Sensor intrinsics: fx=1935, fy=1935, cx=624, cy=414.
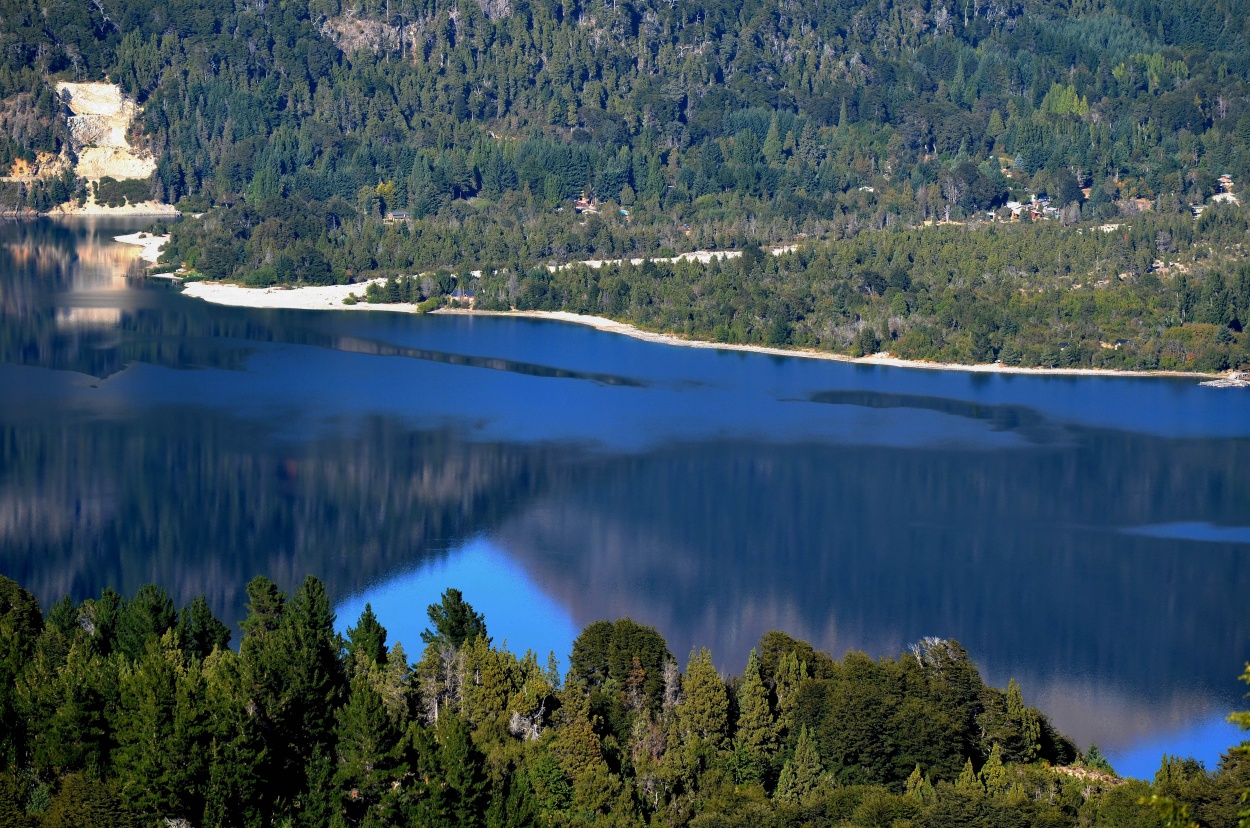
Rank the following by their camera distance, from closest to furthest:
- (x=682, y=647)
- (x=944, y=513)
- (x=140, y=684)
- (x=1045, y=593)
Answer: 1. (x=140, y=684)
2. (x=682, y=647)
3. (x=1045, y=593)
4. (x=944, y=513)

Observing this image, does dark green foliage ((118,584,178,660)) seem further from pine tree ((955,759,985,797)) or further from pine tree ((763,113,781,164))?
pine tree ((763,113,781,164))

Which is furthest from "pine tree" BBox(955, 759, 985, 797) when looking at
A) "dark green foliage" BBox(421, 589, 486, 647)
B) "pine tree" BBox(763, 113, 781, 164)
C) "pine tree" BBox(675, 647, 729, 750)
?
"pine tree" BBox(763, 113, 781, 164)

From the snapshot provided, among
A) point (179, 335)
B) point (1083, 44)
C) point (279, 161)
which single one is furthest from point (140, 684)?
point (1083, 44)

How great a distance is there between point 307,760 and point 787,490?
1086 inches

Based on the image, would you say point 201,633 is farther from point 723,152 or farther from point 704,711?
point 723,152

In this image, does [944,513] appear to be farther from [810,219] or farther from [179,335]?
[810,219]

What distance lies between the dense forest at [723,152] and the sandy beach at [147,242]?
→ 2486 millimetres

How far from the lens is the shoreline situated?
78312mm

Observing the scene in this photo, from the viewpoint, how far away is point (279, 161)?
13412cm

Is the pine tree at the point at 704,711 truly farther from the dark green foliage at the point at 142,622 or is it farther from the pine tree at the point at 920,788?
the dark green foliage at the point at 142,622

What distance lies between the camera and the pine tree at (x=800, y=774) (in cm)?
3164

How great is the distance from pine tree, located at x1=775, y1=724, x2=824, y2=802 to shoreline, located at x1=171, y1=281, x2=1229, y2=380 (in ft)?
156

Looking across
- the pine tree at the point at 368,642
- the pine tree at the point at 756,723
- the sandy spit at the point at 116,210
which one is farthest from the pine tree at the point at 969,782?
the sandy spit at the point at 116,210

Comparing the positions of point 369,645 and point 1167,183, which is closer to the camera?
point 369,645
